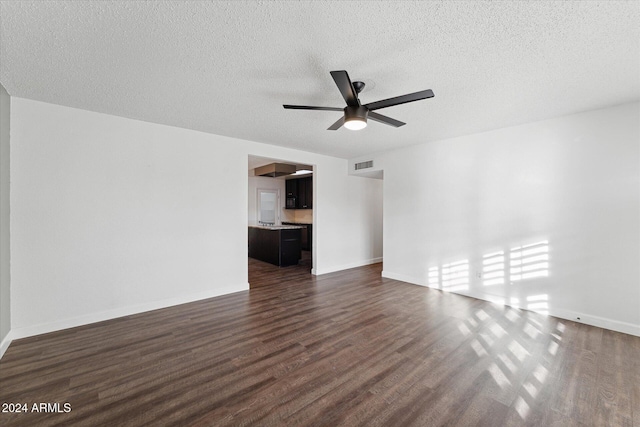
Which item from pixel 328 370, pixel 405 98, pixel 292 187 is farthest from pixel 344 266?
pixel 405 98

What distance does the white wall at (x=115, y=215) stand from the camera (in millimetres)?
2846

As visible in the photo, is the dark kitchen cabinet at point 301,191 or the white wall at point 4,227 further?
the dark kitchen cabinet at point 301,191

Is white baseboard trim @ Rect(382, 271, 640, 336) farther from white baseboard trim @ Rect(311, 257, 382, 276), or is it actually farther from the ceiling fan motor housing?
the ceiling fan motor housing

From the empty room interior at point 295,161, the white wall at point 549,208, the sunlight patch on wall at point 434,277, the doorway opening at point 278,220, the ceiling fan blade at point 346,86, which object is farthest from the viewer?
the doorway opening at point 278,220

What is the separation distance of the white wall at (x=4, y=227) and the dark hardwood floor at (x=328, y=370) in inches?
9.6

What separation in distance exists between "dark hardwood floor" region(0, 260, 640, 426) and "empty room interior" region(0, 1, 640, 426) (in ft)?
0.07

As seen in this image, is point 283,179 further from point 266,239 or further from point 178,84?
point 178,84

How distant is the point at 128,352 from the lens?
2.50 m

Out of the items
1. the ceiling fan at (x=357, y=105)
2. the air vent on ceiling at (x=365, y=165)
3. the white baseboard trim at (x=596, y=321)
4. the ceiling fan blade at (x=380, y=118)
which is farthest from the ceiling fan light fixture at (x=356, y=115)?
the white baseboard trim at (x=596, y=321)

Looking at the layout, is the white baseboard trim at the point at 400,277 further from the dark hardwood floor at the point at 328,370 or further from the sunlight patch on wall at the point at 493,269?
the dark hardwood floor at the point at 328,370

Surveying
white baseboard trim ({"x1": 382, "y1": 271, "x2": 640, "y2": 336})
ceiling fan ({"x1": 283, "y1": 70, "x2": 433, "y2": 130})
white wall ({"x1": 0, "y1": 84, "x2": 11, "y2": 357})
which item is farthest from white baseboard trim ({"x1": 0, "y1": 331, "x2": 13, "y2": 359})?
white baseboard trim ({"x1": 382, "y1": 271, "x2": 640, "y2": 336})

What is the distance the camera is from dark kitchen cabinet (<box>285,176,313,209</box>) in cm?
866

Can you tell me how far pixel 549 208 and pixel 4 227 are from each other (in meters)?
6.23

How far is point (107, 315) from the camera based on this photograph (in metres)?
3.25
